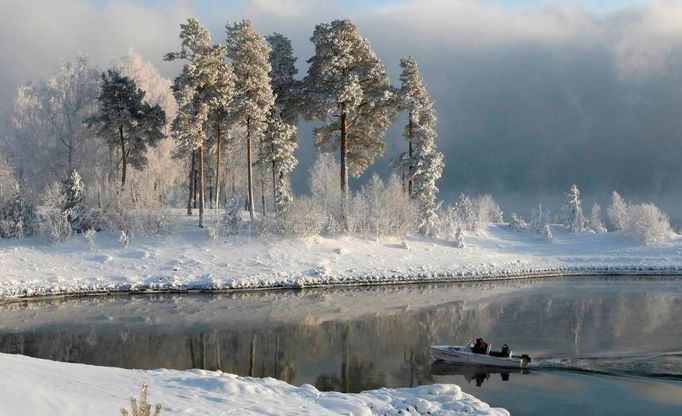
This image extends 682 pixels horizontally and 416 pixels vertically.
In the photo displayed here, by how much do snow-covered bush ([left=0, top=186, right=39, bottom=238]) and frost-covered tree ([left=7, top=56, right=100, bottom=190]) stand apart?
13407mm

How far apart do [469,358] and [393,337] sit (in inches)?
191

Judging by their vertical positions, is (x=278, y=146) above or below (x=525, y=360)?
above

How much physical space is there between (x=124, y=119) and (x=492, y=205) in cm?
5764

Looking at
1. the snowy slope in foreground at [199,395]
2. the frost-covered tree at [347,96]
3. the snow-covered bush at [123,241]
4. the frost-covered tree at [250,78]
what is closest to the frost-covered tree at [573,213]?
the frost-covered tree at [347,96]

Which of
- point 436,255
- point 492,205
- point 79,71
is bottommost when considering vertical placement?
point 436,255

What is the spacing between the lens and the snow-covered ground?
40.0 m

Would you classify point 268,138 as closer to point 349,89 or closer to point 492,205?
point 349,89

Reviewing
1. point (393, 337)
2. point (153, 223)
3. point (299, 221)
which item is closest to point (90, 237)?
point (153, 223)

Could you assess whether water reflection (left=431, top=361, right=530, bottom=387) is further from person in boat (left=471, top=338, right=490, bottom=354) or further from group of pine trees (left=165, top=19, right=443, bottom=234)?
group of pine trees (left=165, top=19, right=443, bottom=234)

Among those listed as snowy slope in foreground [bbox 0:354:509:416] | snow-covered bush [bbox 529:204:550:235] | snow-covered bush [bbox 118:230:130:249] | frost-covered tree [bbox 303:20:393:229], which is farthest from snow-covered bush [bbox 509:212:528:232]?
snowy slope in foreground [bbox 0:354:509:416]

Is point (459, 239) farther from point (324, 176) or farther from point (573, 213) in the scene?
point (324, 176)

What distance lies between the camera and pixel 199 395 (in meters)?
15.4

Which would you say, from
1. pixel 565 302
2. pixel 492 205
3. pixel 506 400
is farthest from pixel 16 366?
pixel 492 205

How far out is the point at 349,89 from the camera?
48.4 m
